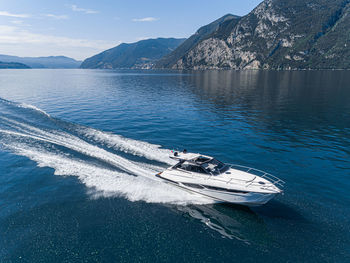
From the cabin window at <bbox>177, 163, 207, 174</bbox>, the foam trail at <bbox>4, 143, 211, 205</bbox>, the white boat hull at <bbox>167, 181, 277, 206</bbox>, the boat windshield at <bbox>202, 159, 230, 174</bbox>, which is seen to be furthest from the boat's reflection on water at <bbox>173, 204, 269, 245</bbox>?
the cabin window at <bbox>177, 163, 207, 174</bbox>

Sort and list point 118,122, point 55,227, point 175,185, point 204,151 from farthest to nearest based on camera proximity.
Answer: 1. point 118,122
2. point 204,151
3. point 175,185
4. point 55,227

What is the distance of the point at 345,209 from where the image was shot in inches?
664

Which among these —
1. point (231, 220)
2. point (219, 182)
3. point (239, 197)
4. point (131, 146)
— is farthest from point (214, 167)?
point (131, 146)

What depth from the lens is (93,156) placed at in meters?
26.4

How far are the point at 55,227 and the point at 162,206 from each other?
8390 millimetres

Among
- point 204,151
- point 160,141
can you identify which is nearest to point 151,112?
point 160,141

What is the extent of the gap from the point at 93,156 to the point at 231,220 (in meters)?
18.5

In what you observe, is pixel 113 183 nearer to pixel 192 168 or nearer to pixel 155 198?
pixel 155 198

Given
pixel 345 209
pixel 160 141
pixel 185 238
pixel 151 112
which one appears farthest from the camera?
pixel 151 112

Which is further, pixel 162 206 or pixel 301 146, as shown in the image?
pixel 301 146

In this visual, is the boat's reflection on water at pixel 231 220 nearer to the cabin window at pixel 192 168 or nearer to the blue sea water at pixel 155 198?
the blue sea water at pixel 155 198

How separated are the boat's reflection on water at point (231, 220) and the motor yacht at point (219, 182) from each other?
0.78m

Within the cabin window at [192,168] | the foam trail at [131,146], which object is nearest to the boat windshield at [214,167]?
the cabin window at [192,168]

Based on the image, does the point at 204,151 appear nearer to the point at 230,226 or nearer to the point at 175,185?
the point at 175,185
